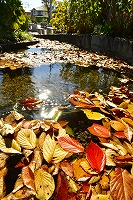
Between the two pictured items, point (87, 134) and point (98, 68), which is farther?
point (98, 68)


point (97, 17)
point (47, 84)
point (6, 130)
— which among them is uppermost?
point (97, 17)

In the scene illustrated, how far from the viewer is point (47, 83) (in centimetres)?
277

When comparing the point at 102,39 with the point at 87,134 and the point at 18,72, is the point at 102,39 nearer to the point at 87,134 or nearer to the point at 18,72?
the point at 18,72

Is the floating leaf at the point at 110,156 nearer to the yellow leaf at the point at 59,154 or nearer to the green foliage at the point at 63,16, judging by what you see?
the yellow leaf at the point at 59,154

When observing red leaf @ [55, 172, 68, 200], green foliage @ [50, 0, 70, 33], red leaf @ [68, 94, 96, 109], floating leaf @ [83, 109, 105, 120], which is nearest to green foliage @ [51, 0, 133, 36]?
green foliage @ [50, 0, 70, 33]

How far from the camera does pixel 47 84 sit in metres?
2.72

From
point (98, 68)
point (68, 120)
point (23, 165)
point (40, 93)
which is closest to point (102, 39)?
point (98, 68)

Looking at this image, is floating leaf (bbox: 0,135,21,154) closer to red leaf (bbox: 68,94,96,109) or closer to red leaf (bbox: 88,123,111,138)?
red leaf (bbox: 88,123,111,138)

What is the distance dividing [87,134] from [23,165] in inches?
22.6

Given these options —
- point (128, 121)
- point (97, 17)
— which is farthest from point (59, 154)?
point (97, 17)

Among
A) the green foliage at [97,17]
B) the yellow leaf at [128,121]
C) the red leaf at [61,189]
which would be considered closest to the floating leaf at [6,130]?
the red leaf at [61,189]

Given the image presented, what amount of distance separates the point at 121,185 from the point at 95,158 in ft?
0.74

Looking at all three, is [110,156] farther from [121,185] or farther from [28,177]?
[28,177]

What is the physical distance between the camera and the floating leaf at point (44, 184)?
97 cm
